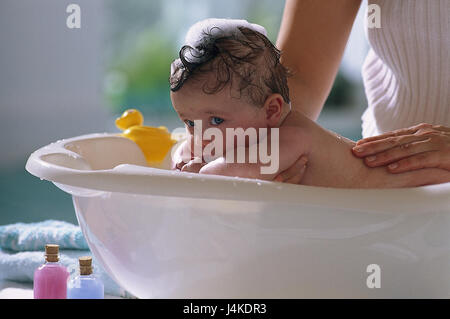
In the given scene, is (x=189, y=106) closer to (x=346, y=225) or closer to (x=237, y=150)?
(x=237, y=150)

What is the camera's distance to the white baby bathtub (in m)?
0.68

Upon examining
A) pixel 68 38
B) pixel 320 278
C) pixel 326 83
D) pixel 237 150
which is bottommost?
pixel 320 278

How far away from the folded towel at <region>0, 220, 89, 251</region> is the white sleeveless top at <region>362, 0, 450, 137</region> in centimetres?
64

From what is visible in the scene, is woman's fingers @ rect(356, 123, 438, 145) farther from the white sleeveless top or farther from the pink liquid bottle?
the pink liquid bottle

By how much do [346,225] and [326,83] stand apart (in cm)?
61

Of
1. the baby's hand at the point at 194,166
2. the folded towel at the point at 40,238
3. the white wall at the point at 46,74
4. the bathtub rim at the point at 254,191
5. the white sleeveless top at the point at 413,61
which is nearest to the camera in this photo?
the bathtub rim at the point at 254,191

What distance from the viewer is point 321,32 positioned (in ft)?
4.15

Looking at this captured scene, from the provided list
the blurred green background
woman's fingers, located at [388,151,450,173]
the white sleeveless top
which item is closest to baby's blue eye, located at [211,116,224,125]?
woman's fingers, located at [388,151,450,173]

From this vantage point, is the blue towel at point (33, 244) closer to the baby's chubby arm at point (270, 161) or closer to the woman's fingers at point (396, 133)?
the baby's chubby arm at point (270, 161)

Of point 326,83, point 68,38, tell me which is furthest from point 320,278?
point 68,38

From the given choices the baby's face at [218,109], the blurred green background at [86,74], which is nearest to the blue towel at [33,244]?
the baby's face at [218,109]

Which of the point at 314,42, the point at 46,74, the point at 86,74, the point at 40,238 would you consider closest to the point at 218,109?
the point at 314,42

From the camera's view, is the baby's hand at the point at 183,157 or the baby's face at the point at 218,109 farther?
the baby's hand at the point at 183,157

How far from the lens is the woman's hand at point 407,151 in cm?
84
